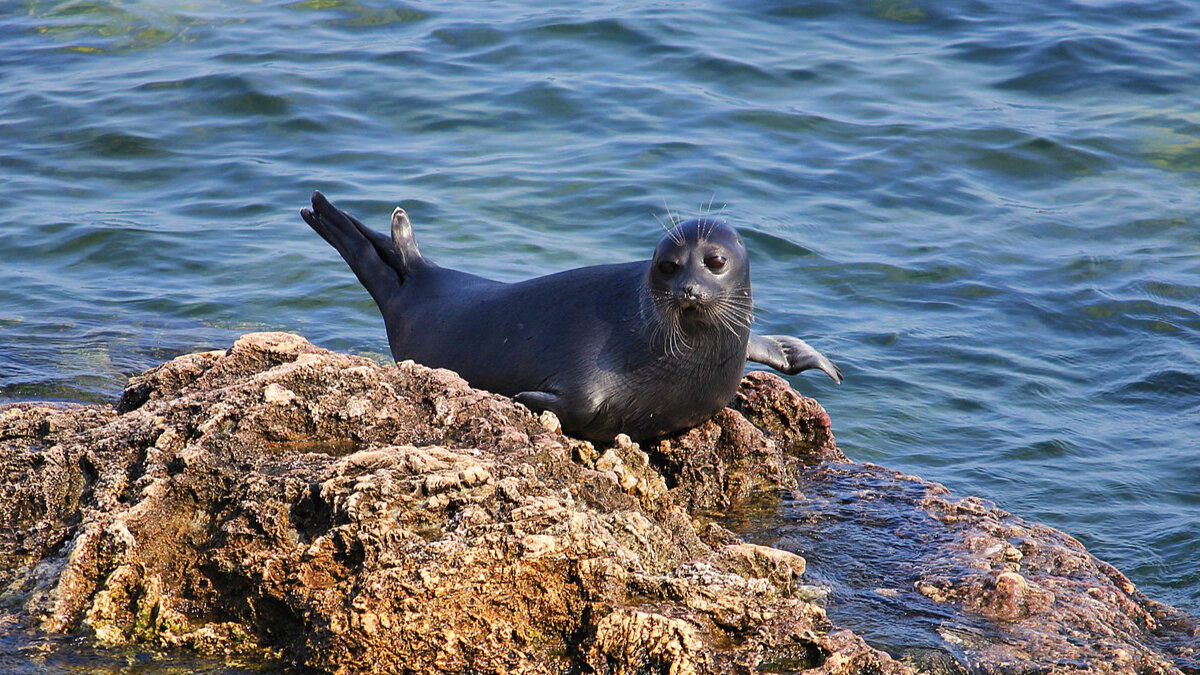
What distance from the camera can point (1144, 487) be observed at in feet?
22.0

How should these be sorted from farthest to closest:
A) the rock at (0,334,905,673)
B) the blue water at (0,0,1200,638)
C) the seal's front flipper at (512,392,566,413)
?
the blue water at (0,0,1200,638)
the seal's front flipper at (512,392,566,413)
the rock at (0,334,905,673)

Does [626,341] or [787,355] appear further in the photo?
[787,355]

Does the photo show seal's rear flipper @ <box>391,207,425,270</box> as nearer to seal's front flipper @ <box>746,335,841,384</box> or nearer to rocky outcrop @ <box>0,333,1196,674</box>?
seal's front flipper @ <box>746,335,841,384</box>

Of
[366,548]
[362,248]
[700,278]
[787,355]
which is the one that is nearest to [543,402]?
[700,278]

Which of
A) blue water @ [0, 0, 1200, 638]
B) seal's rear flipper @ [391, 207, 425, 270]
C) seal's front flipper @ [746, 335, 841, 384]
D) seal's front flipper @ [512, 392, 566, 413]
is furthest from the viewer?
blue water @ [0, 0, 1200, 638]

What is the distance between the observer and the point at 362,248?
6.66 m

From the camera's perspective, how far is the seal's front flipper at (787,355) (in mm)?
5789

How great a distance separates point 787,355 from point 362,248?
222 centimetres

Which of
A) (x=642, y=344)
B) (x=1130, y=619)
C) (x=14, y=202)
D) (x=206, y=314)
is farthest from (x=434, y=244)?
(x=1130, y=619)

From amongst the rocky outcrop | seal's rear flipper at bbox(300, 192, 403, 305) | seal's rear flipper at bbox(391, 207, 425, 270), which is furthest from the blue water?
the rocky outcrop

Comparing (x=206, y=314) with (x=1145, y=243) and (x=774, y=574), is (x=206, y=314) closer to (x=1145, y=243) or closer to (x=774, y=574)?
(x=774, y=574)

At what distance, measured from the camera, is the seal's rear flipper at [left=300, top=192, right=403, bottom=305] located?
6543 mm

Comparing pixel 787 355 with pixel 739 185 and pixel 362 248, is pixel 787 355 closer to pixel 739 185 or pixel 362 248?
pixel 362 248

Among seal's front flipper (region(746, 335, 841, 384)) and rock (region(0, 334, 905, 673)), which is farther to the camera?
seal's front flipper (region(746, 335, 841, 384))
